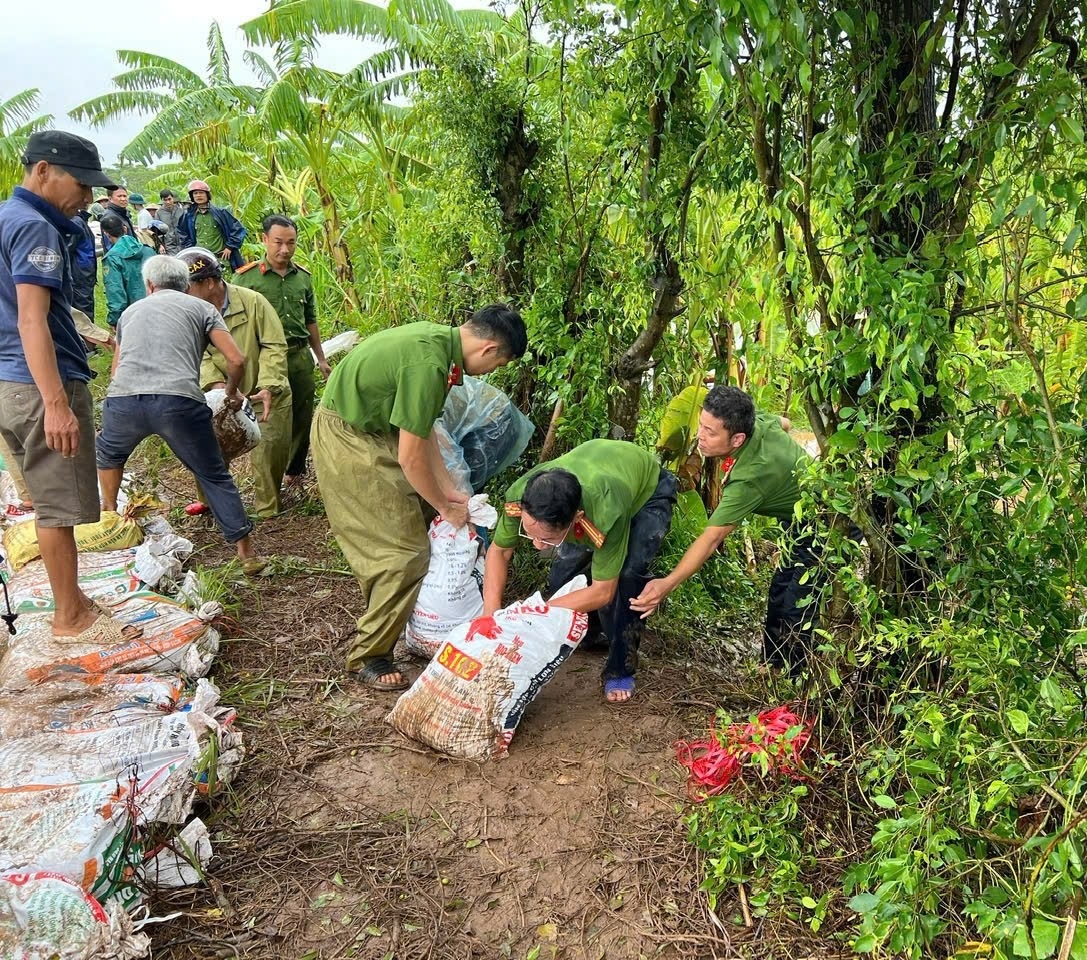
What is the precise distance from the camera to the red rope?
2375 mm

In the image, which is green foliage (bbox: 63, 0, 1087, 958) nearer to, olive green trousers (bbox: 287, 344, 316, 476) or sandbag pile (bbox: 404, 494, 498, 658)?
sandbag pile (bbox: 404, 494, 498, 658)

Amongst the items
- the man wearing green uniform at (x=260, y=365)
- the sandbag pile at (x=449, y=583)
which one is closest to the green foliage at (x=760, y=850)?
the sandbag pile at (x=449, y=583)

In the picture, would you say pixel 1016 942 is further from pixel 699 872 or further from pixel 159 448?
pixel 159 448

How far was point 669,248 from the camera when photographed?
3.16 meters

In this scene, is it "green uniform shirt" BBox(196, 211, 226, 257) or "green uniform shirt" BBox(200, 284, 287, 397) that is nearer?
"green uniform shirt" BBox(200, 284, 287, 397)

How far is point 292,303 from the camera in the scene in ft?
16.7

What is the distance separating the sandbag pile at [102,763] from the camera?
1.91 metres

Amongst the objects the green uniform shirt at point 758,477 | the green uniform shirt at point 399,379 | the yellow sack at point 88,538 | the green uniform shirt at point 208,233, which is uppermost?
the green uniform shirt at point 208,233

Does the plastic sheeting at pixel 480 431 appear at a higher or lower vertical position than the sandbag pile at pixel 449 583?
higher

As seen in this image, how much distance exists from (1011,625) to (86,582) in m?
3.43

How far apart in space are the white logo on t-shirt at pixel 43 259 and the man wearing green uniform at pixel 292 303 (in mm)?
2197

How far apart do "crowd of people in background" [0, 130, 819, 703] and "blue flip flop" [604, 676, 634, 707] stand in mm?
11

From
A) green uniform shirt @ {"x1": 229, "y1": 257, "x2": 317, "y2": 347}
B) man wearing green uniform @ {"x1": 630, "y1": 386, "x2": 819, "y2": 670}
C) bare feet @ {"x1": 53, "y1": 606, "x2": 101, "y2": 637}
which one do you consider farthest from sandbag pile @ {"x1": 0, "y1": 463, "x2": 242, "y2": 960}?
green uniform shirt @ {"x1": 229, "y1": 257, "x2": 317, "y2": 347}

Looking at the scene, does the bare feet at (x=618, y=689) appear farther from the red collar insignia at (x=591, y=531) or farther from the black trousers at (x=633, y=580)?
the red collar insignia at (x=591, y=531)
